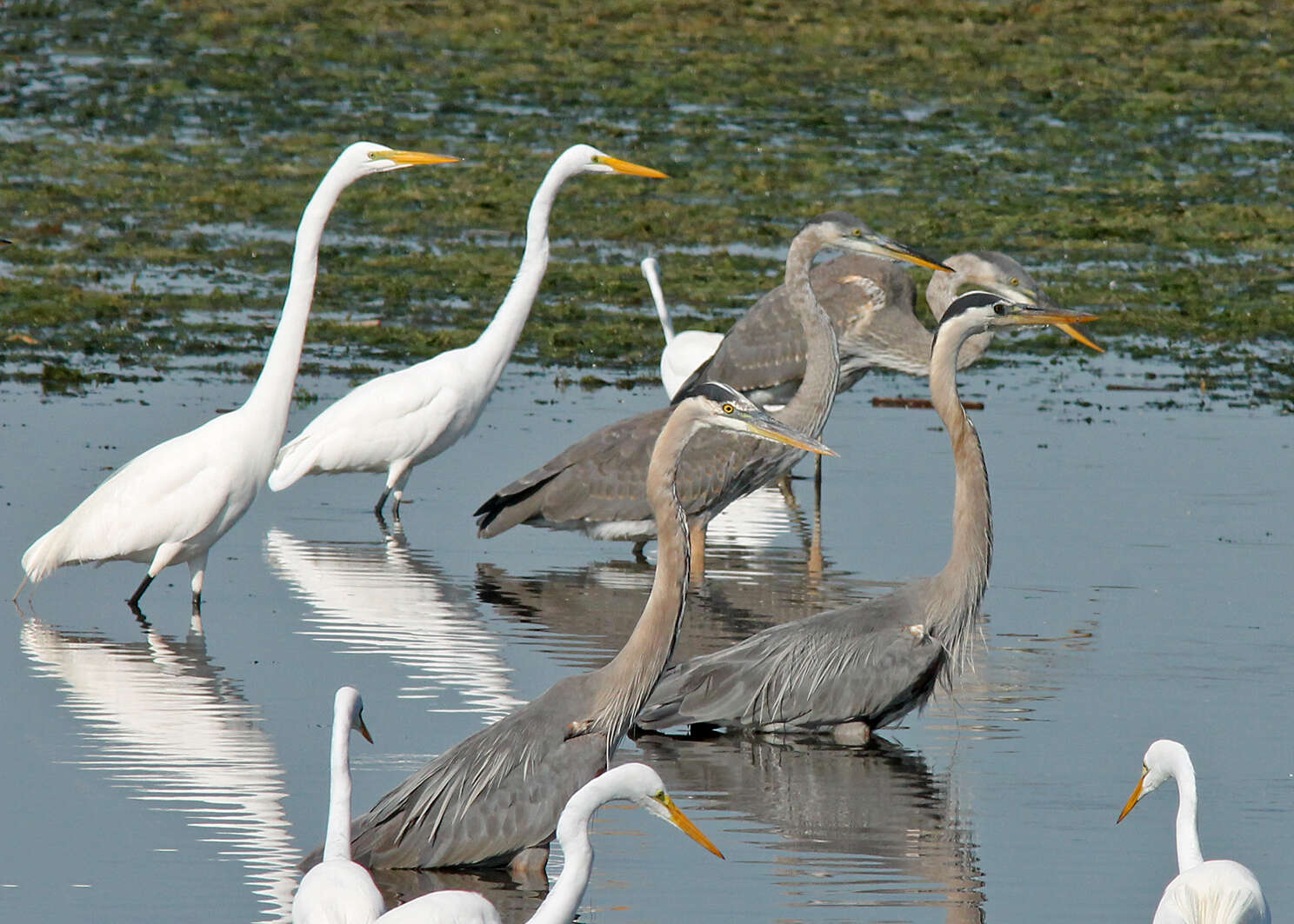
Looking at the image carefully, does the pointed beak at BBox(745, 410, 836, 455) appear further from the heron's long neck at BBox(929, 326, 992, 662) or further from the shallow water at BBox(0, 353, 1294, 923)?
the shallow water at BBox(0, 353, 1294, 923)

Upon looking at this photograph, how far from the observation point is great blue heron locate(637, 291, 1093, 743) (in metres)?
7.50

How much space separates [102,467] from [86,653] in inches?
108

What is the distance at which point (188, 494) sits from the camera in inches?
338

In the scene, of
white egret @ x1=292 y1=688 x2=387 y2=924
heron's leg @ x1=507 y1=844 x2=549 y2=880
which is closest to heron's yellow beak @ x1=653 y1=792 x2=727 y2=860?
white egret @ x1=292 y1=688 x2=387 y2=924

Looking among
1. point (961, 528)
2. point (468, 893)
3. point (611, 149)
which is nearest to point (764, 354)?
point (961, 528)

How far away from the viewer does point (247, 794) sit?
676 centimetres

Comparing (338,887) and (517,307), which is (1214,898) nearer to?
(338,887)

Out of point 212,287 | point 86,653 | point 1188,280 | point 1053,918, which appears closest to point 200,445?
point 86,653

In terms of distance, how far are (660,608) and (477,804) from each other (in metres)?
0.87

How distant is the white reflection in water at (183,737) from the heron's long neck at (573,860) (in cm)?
122

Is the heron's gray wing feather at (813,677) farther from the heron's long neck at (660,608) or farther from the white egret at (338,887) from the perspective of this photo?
the white egret at (338,887)

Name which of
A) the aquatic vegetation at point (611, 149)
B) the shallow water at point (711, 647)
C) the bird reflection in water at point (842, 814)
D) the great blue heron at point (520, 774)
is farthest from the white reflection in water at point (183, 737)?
the aquatic vegetation at point (611, 149)

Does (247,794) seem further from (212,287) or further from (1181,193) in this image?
(1181,193)

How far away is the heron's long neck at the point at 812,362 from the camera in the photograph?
33.9 ft
